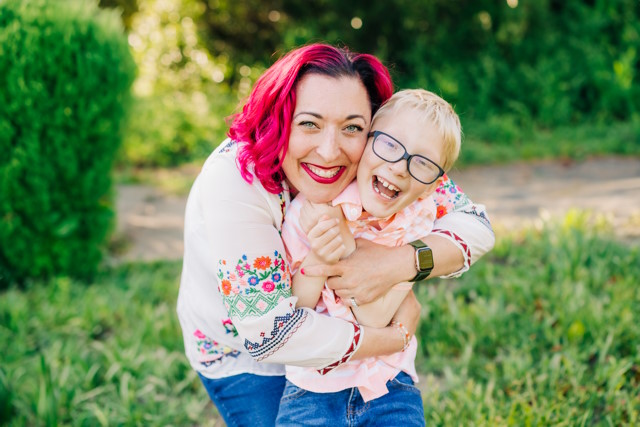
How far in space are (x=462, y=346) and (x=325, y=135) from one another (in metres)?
1.86

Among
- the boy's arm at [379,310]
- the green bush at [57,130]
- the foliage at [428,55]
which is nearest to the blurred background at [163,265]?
the green bush at [57,130]

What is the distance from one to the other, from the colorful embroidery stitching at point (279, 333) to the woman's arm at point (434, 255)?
0.15m

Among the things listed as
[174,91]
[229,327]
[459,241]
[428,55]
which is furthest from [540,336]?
[174,91]

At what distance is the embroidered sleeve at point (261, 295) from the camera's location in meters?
1.75

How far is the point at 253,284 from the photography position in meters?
1.76

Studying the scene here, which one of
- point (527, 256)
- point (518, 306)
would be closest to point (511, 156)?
point (527, 256)

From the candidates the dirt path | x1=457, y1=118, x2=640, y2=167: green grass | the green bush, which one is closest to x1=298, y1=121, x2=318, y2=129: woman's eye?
the green bush

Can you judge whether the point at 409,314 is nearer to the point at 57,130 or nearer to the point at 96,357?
the point at 96,357

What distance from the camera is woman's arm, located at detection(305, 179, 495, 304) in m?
1.86

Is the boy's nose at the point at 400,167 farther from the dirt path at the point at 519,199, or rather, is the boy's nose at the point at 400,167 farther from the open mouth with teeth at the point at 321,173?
the dirt path at the point at 519,199

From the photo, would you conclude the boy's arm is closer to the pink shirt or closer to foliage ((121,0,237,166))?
the pink shirt

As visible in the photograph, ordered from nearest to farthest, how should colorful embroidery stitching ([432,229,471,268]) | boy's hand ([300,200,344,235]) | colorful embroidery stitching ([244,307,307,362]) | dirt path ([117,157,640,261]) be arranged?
colorful embroidery stitching ([244,307,307,362])
boy's hand ([300,200,344,235])
colorful embroidery stitching ([432,229,471,268])
dirt path ([117,157,640,261])

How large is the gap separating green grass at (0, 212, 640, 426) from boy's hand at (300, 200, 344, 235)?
1243 mm

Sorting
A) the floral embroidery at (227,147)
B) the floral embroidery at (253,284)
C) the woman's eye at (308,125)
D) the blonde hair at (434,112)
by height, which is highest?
the blonde hair at (434,112)
